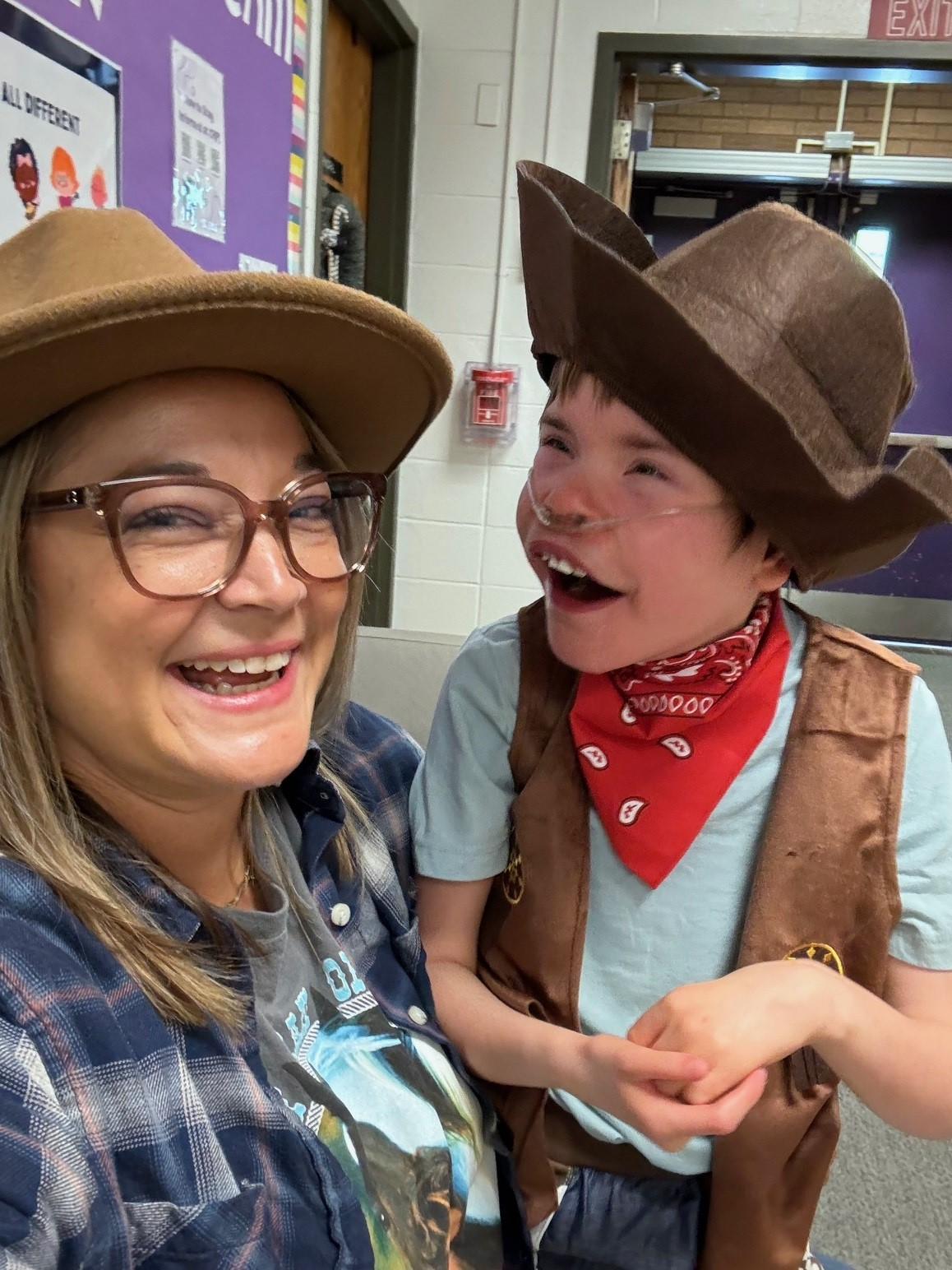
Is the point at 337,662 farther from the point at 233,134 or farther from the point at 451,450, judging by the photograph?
the point at 451,450

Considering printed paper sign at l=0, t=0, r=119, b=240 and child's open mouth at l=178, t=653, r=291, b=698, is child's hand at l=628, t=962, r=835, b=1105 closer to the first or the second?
child's open mouth at l=178, t=653, r=291, b=698

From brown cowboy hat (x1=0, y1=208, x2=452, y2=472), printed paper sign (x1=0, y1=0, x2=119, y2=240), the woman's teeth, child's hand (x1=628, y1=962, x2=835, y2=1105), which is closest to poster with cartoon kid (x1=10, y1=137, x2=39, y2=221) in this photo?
printed paper sign (x1=0, y1=0, x2=119, y2=240)

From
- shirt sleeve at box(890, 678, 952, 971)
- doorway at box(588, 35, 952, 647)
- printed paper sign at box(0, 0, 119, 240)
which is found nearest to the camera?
shirt sleeve at box(890, 678, 952, 971)

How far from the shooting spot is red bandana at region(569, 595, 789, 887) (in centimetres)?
91

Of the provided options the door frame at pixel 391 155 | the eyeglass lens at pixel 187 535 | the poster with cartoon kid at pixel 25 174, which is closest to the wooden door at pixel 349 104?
the door frame at pixel 391 155

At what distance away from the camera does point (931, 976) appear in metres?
0.90

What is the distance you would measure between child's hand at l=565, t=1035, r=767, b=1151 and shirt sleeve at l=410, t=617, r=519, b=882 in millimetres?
275

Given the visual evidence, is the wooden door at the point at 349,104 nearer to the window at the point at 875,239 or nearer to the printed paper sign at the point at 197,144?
the printed paper sign at the point at 197,144

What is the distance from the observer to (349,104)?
279cm

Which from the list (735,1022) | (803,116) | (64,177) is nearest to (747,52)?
(64,177)

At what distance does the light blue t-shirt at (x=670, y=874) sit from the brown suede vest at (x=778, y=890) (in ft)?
0.06

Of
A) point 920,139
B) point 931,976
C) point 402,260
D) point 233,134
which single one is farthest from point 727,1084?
point 920,139

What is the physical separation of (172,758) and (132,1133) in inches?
10.2

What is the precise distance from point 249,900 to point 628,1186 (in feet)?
1.75
